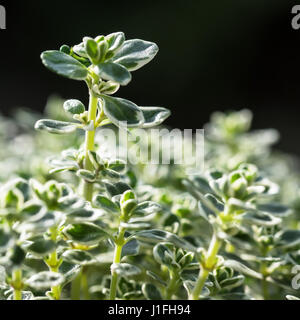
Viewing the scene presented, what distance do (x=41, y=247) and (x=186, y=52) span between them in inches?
157

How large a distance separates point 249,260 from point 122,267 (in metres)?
0.38

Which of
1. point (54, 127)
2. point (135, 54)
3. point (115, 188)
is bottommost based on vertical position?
point (115, 188)

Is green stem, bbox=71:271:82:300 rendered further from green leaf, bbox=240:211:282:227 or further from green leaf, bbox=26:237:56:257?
green leaf, bbox=240:211:282:227

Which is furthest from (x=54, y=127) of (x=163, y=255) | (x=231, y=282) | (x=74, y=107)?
(x=231, y=282)

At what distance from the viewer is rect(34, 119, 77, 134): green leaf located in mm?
846

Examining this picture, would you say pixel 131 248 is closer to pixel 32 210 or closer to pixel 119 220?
pixel 119 220

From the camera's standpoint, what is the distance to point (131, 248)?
0.89m

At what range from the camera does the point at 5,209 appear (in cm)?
70

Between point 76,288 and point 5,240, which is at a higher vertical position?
point 5,240

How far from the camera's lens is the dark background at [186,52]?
14.6 ft

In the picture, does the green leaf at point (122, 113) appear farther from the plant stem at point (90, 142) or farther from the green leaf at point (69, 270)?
the green leaf at point (69, 270)

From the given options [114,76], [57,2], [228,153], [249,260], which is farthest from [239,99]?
[114,76]
